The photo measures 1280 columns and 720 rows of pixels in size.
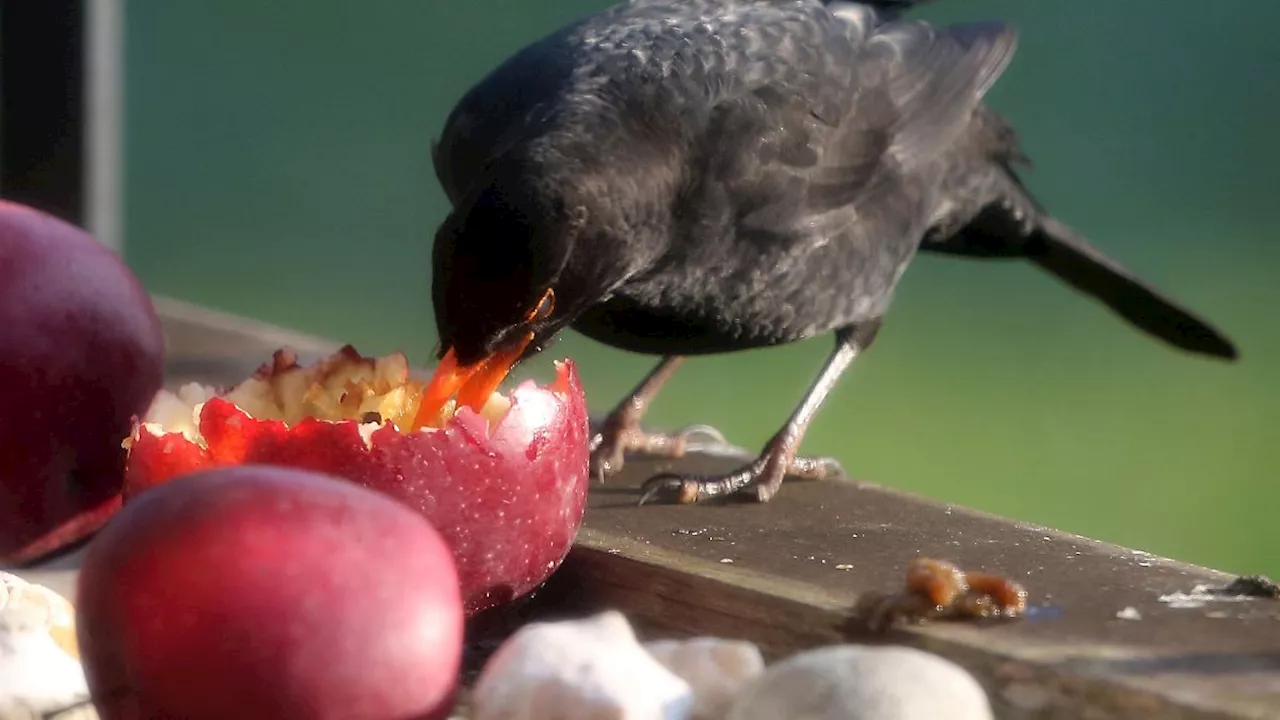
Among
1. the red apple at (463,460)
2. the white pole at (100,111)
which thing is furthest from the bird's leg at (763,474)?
the white pole at (100,111)

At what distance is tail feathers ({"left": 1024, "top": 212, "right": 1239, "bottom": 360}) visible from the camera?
2.87m

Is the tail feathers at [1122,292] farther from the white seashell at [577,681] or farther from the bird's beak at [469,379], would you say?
the white seashell at [577,681]

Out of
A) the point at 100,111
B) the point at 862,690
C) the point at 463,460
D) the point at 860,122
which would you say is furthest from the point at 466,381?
the point at 100,111

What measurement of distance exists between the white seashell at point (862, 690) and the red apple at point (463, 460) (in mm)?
365

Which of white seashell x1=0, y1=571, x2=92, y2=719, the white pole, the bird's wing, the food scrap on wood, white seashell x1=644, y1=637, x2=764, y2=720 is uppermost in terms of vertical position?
the bird's wing

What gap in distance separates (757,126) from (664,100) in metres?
0.18

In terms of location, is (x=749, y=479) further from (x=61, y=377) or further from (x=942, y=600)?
(x=61, y=377)

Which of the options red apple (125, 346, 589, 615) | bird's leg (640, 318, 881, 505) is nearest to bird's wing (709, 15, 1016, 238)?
bird's leg (640, 318, 881, 505)

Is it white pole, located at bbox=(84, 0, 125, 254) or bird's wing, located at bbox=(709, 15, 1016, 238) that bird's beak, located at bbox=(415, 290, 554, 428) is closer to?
bird's wing, located at bbox=(709, 15, 1016, 238)

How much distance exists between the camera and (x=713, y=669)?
4.07 feet

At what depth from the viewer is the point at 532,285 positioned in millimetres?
1697

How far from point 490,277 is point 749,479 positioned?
0.55 metres

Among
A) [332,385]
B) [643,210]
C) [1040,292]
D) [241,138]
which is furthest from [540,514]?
[1040,292]

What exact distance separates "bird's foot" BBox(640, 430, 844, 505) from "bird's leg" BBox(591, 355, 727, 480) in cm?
14
